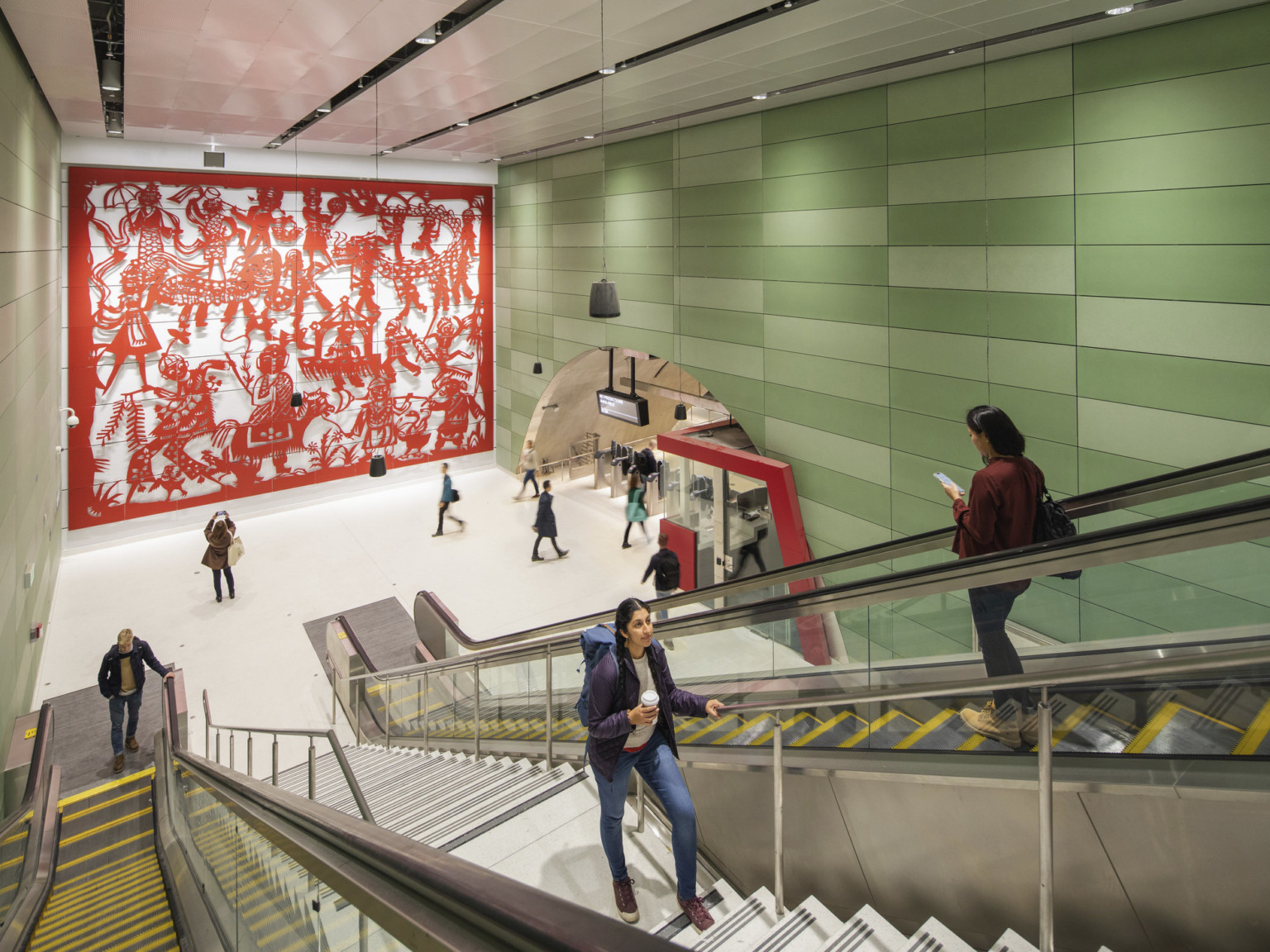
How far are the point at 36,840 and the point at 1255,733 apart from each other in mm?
6073

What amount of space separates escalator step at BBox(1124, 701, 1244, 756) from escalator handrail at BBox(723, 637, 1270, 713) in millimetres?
187

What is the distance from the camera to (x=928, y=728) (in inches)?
94.8

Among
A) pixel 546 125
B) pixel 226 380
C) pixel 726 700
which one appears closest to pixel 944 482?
pixel 726 700

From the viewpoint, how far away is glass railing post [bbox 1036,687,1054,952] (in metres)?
1.93

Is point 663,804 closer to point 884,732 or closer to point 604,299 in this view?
point 884,732

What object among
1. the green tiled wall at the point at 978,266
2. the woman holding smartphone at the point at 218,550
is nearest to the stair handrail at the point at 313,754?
the woman holding smartphone at the point at 218,550

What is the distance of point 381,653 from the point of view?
9.41 meters

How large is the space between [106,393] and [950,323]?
39.5 ft

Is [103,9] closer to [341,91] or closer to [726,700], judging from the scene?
[341,91]

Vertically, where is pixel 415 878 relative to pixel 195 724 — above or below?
above

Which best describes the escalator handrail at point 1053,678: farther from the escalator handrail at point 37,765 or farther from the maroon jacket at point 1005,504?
the escalator handrail at point 37,765

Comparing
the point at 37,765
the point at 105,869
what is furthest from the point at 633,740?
the point at 37,765

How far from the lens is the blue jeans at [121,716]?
6941 millimetres

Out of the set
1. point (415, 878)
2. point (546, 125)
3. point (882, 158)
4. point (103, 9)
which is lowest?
point (415, 878)
